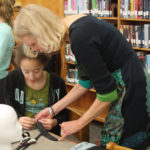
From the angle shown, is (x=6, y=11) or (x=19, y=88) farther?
(x=6, y=11)

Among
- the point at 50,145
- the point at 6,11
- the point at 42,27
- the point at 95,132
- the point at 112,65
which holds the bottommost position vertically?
the point at 95,132

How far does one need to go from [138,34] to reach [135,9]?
0.28m

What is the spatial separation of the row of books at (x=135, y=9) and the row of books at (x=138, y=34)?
115 millimetres

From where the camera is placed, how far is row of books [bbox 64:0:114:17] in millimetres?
3135

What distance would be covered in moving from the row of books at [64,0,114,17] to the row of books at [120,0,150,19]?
0.69ft

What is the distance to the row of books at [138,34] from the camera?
2.87 meters

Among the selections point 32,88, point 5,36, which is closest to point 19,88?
point 32,88

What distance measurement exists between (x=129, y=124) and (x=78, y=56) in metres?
0.43

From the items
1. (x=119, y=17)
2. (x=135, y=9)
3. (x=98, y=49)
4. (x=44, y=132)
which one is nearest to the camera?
(x=98, y=49)

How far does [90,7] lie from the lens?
10.8 ft

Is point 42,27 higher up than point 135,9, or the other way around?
point 135,9

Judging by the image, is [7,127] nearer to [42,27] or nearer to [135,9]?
[42,27]

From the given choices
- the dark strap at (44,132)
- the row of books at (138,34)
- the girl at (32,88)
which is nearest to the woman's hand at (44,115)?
the dark strap at (44,132)

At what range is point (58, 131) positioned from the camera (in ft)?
5.99
